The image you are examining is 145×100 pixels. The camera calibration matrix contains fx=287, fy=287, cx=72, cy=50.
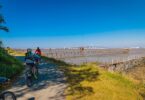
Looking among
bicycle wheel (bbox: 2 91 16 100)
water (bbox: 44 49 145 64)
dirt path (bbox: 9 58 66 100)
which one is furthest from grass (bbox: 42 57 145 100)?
water (bbox: 44 49 145 64)

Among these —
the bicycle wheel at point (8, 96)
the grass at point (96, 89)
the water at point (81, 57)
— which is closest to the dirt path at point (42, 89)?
the grass at point (96, 89)

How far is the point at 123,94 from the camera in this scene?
17.2 m

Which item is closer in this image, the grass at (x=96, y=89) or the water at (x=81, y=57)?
the grass at (x=96, y=89)

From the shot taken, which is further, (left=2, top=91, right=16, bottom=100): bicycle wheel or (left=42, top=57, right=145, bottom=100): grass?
(left=42, top=57, right=145, bottom=100): grass

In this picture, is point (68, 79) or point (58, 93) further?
point (68, 79)

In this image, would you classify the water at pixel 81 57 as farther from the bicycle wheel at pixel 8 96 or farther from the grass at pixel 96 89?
the bicycle wheel at pixel 8 96

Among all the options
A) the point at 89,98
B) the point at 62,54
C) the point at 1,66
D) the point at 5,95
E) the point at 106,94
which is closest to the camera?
the point at 5,95

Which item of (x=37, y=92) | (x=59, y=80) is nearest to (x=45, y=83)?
(x=59, y=80)

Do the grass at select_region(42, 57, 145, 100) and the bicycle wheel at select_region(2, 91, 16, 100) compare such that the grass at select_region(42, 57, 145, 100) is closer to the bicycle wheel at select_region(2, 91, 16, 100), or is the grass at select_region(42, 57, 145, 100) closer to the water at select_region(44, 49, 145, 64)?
the bicycle wheel at select_region(2, 91, 16, 100)

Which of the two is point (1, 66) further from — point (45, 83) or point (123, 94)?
point (123, 94)

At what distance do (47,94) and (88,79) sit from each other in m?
5.34

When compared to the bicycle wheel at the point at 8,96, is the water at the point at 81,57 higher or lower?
lower

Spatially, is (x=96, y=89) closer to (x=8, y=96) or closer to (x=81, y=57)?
(x=8, y=96)

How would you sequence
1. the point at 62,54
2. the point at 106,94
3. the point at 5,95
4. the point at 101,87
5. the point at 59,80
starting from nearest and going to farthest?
the point at 5,95
the point at 106,94
the point at 101,87
the point at 59,80
the point at 62,54
